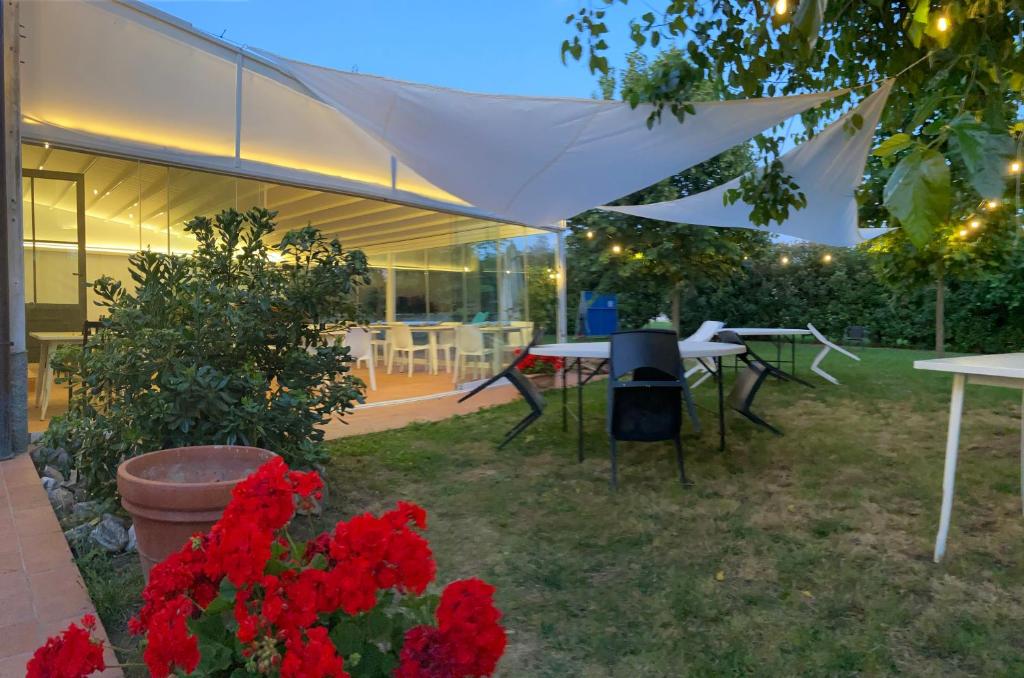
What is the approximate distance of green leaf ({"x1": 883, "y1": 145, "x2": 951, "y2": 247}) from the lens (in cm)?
84

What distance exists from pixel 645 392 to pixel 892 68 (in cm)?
208

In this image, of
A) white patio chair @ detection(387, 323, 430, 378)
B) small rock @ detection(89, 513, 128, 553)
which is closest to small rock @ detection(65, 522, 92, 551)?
small rock @ detection(89, 513, 128, 553)

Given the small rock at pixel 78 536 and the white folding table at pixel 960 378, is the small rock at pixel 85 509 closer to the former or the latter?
the small rock at pixel 78 536

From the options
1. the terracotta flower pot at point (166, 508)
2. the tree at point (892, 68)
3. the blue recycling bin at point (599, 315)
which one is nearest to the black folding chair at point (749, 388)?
the tree at point (892, 68)

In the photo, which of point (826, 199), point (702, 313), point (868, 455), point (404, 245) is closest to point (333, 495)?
point (868, 455)

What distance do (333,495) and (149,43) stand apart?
3411mm

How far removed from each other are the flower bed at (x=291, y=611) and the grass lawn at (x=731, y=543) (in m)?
0.90

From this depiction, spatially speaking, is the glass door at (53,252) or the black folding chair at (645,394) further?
the glass door at (53,252)

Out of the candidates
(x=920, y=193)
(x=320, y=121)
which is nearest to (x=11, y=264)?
(x=320, y=121)

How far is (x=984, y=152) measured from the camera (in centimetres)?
87

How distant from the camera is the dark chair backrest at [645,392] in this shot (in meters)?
3.61

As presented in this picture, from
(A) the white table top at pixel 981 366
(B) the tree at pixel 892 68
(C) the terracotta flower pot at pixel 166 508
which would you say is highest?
(B) the tree at pixel 892 68

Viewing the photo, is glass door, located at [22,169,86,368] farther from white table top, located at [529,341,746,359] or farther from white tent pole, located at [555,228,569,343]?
white tent pole, located at [555,228,569,343]

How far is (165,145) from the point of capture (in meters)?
4.74
